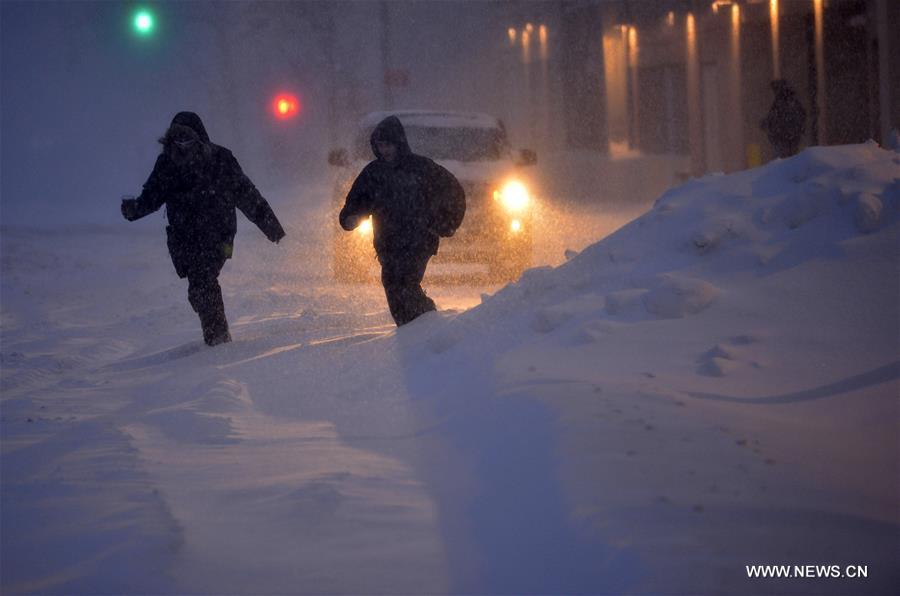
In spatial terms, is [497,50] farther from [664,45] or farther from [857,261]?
[857,261]

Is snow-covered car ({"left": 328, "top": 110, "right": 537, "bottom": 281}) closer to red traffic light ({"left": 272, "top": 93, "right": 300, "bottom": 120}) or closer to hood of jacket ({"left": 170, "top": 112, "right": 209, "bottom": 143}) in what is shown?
hood of jacket ({"left": 170, "top": 112, "right": 209, "bottom": 143})

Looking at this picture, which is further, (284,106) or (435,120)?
(284,106)

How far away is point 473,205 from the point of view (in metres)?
12.0

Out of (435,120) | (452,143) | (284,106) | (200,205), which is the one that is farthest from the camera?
(284,106)

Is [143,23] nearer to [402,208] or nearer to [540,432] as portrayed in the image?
[402,208]

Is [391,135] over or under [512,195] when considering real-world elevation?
over

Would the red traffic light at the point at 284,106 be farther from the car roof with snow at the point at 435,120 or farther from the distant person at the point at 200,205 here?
the distant person at the point at 200,205

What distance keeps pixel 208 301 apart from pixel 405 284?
1520mm

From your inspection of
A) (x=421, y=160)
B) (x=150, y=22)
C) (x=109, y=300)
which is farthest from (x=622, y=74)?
(x=421, y=160)

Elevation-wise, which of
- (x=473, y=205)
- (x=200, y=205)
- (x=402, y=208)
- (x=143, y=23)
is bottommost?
(x=473, y=205)

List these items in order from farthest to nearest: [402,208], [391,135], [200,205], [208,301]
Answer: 1. [208,301]
2. [200,205]
3. [402,208]
4. [391,135]

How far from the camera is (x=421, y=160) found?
7.41 meters

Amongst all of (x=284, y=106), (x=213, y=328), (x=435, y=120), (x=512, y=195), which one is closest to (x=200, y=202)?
(x=213, y=328)

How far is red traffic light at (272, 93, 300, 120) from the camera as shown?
22.3 metres
